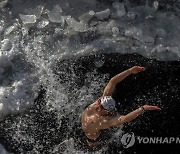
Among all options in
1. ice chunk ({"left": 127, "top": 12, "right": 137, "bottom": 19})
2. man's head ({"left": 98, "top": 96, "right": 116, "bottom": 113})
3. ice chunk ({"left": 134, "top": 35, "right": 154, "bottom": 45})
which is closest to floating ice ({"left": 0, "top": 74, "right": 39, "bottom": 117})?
man's head ({"left": 98, "top": 96, "right": 116, "bottom": 113})

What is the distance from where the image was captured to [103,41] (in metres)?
Result: 5.61

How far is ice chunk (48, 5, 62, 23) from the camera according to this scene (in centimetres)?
573

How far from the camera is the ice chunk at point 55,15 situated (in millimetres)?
5734

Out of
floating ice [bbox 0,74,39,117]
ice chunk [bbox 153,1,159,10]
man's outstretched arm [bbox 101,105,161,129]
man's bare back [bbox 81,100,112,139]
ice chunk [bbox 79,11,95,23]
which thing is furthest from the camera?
ice chunk [bbox 153,1,159,10]

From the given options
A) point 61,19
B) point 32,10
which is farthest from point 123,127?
point 32,10

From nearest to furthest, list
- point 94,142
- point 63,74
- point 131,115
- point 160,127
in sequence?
point 131,115 → point 94,142 → point 160,127 → point 63,74

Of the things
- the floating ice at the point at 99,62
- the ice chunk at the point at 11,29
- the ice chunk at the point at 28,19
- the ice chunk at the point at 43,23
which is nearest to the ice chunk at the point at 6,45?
the ice chunk at the point at 11,29

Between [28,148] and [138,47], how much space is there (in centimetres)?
225

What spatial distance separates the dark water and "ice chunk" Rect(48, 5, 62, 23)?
0.75m

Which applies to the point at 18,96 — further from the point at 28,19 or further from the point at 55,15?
the point at 55,15

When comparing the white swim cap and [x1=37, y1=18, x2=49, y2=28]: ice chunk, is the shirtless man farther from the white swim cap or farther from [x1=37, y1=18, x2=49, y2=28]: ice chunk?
[x1=37, y1=18, x2=49, y2=28]: ice chunk

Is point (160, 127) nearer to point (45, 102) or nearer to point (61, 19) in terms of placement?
point (45, 102)

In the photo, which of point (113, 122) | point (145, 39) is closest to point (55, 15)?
point (145, 39)

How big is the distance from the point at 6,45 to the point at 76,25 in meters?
1.13
